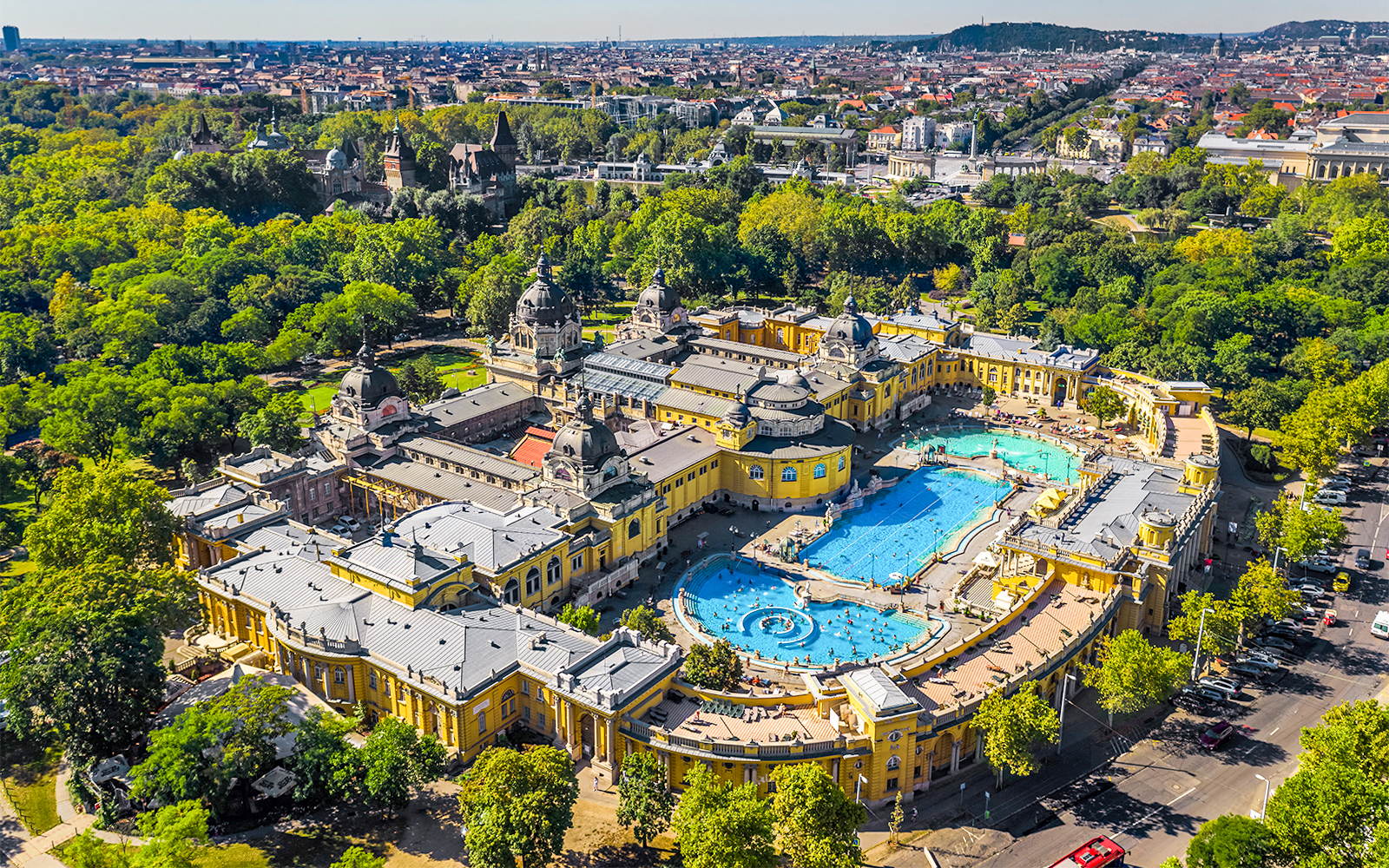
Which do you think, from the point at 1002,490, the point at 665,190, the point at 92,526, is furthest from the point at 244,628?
the point at 665,190

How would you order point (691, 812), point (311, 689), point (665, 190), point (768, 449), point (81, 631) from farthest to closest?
point (665, 190) < point (768, 449) < point (311, 689) < point (81, 631) < point (691, 812)

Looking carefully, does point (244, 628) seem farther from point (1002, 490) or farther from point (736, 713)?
point (1002, 490)

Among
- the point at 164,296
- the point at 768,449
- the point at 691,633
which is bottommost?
the point at 691,633

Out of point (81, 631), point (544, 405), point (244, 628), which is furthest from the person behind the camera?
point (544, 405)

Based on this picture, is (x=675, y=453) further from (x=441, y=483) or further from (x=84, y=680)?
(x=84, y=680)

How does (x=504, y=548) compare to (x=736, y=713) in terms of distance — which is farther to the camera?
(x=504, y=548)

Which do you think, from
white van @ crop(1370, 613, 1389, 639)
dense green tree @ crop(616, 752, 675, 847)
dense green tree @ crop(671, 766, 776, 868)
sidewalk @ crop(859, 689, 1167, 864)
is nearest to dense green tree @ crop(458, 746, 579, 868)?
dense green tree @ crop(616, 752, 675, 847)

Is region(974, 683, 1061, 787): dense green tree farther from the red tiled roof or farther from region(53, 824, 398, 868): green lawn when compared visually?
the red tiled roof

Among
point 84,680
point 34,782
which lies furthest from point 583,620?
point 34,782

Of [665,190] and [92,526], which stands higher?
[665,190]
